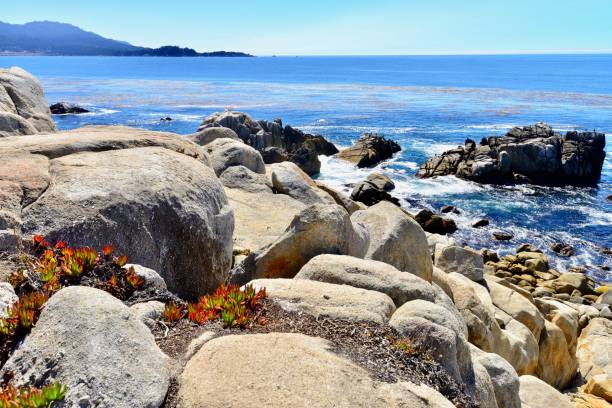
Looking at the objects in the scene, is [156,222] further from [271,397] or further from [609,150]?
[609,150]

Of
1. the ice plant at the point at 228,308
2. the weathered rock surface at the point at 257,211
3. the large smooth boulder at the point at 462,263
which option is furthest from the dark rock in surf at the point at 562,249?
the ice plant at the point at 228,308

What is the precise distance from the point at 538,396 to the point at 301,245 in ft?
20.0

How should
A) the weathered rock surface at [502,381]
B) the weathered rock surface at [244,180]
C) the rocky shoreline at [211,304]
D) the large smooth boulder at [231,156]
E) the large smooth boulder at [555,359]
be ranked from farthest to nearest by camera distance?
the large smooth boulder at [231,156] → the weathered rock surface at [244,180] → the large smooth boulder at [555,359] → the weathered rock surface at [502,381] → the rocky shoreline at [211,304]

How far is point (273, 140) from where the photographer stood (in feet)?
174

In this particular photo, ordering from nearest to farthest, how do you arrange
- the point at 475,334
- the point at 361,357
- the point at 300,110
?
the point at 361,357
the point at 475,334
the point at 300,110

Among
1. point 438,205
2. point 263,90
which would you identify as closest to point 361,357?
point 438,205

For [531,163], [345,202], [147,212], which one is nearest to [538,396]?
[147,212]

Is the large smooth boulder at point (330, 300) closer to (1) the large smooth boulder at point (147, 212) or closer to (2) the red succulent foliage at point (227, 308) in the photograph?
(2) the red succulent foliage at point (227, 308)

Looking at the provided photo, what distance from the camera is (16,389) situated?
199 inches

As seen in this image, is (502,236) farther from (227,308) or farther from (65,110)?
(65,110)

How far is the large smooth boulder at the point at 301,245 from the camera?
10812 millimetres

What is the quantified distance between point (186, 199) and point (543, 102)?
105 m

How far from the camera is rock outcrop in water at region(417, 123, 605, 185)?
50.2 m

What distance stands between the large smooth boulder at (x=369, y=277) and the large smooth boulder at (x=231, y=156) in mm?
14328
